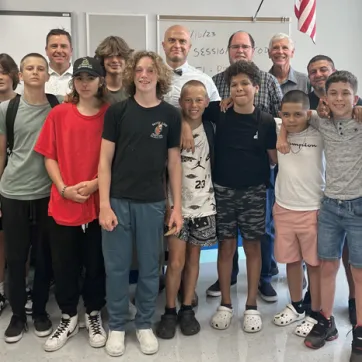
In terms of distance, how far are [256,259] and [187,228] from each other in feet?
1.37

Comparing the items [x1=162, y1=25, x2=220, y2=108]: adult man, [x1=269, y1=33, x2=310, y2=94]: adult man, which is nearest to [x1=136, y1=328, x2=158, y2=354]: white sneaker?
[x1=162, y1=25, x2=220, y2=108]: adult man

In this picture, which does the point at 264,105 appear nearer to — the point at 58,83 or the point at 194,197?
the point at 194,197

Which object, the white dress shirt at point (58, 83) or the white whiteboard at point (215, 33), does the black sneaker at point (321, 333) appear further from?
the white whiteboard at point (215, 33)

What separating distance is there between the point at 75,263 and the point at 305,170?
1.21 meters

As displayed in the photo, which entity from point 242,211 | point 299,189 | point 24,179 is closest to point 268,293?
point 242,211

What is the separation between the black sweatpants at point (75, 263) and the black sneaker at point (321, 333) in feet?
3.49

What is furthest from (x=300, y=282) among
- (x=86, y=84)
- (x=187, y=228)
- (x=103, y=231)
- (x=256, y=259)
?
(x=86, y=84)

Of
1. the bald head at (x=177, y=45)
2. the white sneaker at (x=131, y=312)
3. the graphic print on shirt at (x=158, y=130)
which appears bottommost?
the white sneaker at (x=131, y=312)

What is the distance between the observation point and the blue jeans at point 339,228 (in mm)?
1947

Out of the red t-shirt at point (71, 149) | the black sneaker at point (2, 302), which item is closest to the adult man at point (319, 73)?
the red t-shirt at point (71, 149)

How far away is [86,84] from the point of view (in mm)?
1979

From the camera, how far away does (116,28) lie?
3988 millimetres

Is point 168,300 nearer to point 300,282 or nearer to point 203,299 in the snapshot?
point 203,299

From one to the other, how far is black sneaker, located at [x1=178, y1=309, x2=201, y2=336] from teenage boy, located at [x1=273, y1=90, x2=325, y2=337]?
526 millimetres
